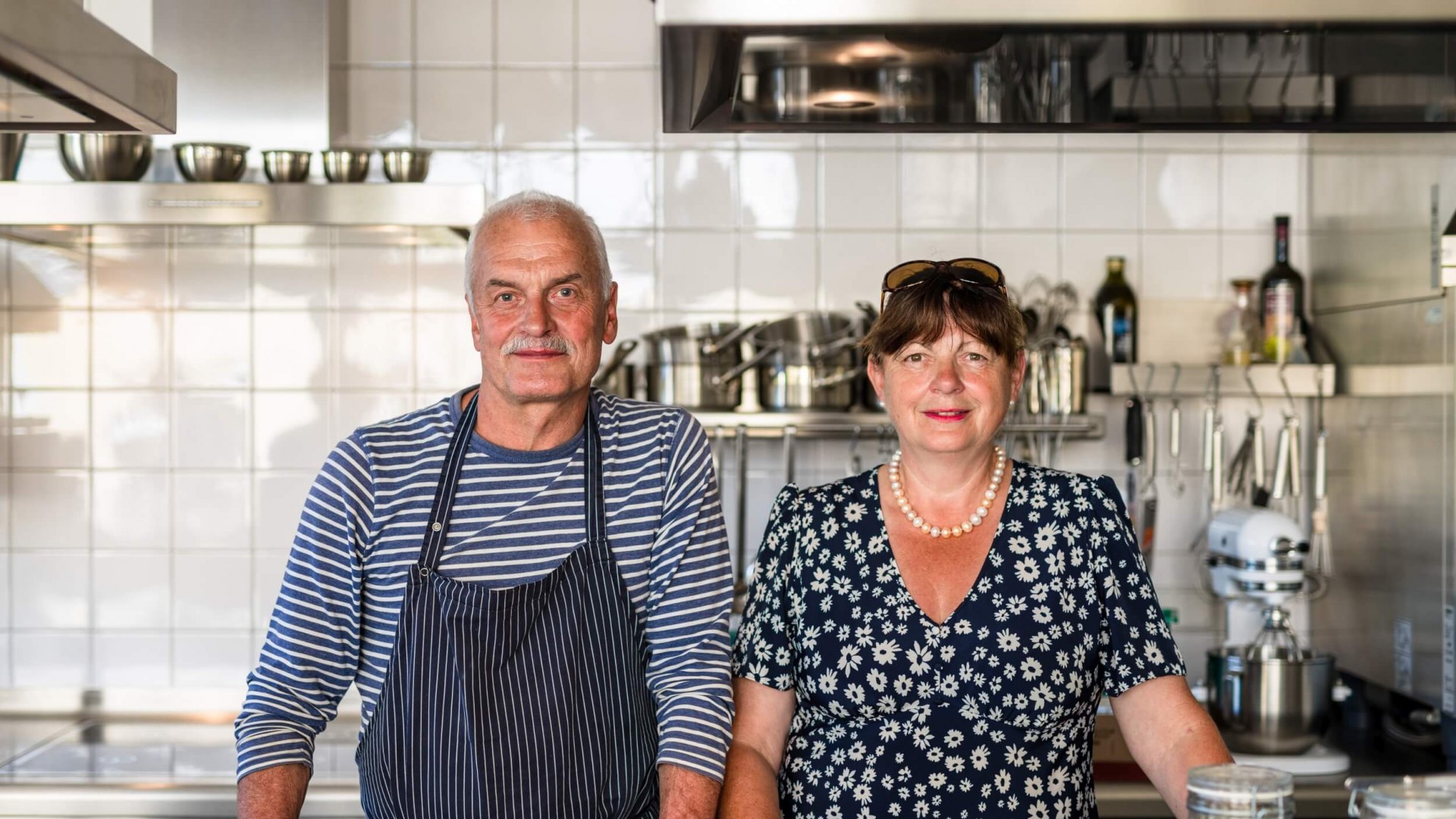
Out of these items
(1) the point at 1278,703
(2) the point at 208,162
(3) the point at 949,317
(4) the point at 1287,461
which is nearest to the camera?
(3) the point at 949,317

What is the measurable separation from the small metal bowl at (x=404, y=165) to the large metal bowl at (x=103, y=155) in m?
0.42

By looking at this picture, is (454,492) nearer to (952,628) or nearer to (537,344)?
(537,344)

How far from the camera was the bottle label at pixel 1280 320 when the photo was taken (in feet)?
8.35

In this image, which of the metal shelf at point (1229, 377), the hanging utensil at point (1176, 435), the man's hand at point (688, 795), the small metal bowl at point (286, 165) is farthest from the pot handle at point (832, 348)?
the man's hand at point (688, 795)

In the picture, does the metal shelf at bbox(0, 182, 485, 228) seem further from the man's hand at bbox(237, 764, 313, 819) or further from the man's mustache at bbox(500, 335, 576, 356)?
the man's hand at bbox(237, 764, 313, 819)

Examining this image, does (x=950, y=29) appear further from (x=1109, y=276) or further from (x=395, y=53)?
(x=395, y=53)

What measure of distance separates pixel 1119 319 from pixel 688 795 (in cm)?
156

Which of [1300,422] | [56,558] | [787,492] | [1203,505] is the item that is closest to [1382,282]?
[1300,422]

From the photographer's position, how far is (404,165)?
7.68 feet

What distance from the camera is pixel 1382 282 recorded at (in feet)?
7.75

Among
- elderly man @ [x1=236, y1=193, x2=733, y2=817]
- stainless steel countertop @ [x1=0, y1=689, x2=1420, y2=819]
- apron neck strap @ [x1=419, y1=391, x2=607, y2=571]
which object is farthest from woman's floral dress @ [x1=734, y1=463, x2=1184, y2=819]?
stainless steel countertop @ [x1=0, y1=689, x2=1420, y2=819]

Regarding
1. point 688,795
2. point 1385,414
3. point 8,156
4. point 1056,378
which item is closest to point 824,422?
point 1056,378

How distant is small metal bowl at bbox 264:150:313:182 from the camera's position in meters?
2.34

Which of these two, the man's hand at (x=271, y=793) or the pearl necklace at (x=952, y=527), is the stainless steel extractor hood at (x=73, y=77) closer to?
the man's hand at (x=271, y=793)
